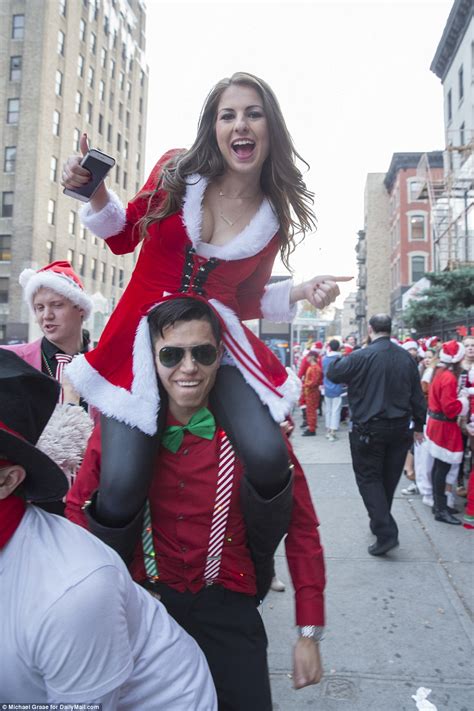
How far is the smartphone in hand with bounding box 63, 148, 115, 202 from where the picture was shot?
2141 millimetres

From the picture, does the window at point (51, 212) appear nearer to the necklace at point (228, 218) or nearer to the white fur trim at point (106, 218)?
the white fur trim at point (106, 218)

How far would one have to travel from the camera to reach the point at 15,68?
120ft

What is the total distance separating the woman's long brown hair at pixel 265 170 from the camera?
234cm

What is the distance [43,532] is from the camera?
1.39m

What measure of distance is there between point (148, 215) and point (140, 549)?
1.32 m

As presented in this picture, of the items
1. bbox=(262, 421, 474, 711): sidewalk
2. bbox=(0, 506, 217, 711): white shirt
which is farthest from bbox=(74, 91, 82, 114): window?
bbox=(0, 506, 217, 711): white shirt

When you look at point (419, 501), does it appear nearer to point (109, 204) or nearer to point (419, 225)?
point (109, 204)

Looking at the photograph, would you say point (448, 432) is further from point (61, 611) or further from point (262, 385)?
point (61, 611)

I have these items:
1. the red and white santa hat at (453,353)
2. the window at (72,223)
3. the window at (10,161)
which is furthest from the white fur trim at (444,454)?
→ the window at (72,223)

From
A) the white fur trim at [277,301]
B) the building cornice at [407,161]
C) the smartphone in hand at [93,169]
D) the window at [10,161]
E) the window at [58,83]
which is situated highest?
the window at [58,83]

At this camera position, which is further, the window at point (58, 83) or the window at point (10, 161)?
the window at point (58, 83)

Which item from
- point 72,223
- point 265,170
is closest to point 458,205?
point 265,170

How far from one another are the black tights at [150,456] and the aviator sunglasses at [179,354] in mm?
184

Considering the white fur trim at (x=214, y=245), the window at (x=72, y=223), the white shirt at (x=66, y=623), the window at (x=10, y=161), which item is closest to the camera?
the white shirt at (x=66, y=623)
